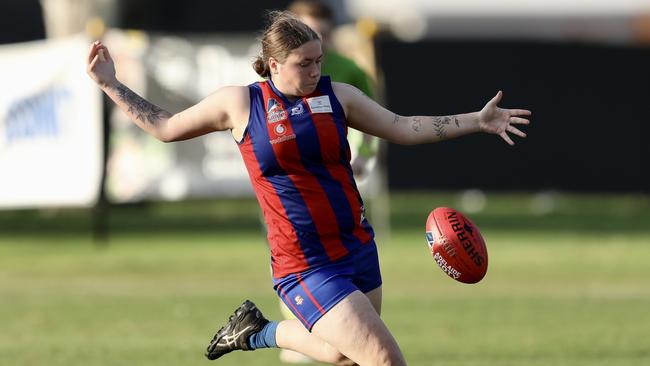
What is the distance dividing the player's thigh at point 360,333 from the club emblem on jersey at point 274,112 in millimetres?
948

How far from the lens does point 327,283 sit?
24.2 feet

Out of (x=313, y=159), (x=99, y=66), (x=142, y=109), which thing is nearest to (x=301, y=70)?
(x=313, y=159)

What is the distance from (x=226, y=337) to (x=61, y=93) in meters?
11.3

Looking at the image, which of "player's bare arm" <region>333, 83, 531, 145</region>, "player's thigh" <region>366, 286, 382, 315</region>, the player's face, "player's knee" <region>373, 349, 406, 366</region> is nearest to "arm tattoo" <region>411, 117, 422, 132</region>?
"player's bare arm" <region>333, 83, 531, 145</region>

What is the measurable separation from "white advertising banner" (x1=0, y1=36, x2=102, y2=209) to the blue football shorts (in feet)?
38.7

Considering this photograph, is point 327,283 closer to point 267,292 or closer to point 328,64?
point 328,64

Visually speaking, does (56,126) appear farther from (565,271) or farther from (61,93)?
(565,271)

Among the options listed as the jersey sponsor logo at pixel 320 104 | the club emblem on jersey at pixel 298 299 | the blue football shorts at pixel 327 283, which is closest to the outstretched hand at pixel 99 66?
the jersey sponsor logo at pixel 320 104

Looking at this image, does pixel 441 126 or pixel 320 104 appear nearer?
pixel 320 104

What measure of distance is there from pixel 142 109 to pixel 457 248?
180 cm

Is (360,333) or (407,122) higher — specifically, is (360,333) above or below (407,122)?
below

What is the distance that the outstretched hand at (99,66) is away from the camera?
7.77 m

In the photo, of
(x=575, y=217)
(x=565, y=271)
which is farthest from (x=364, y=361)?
(x=575, y=217)

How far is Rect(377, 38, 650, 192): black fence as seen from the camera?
83.8ft
